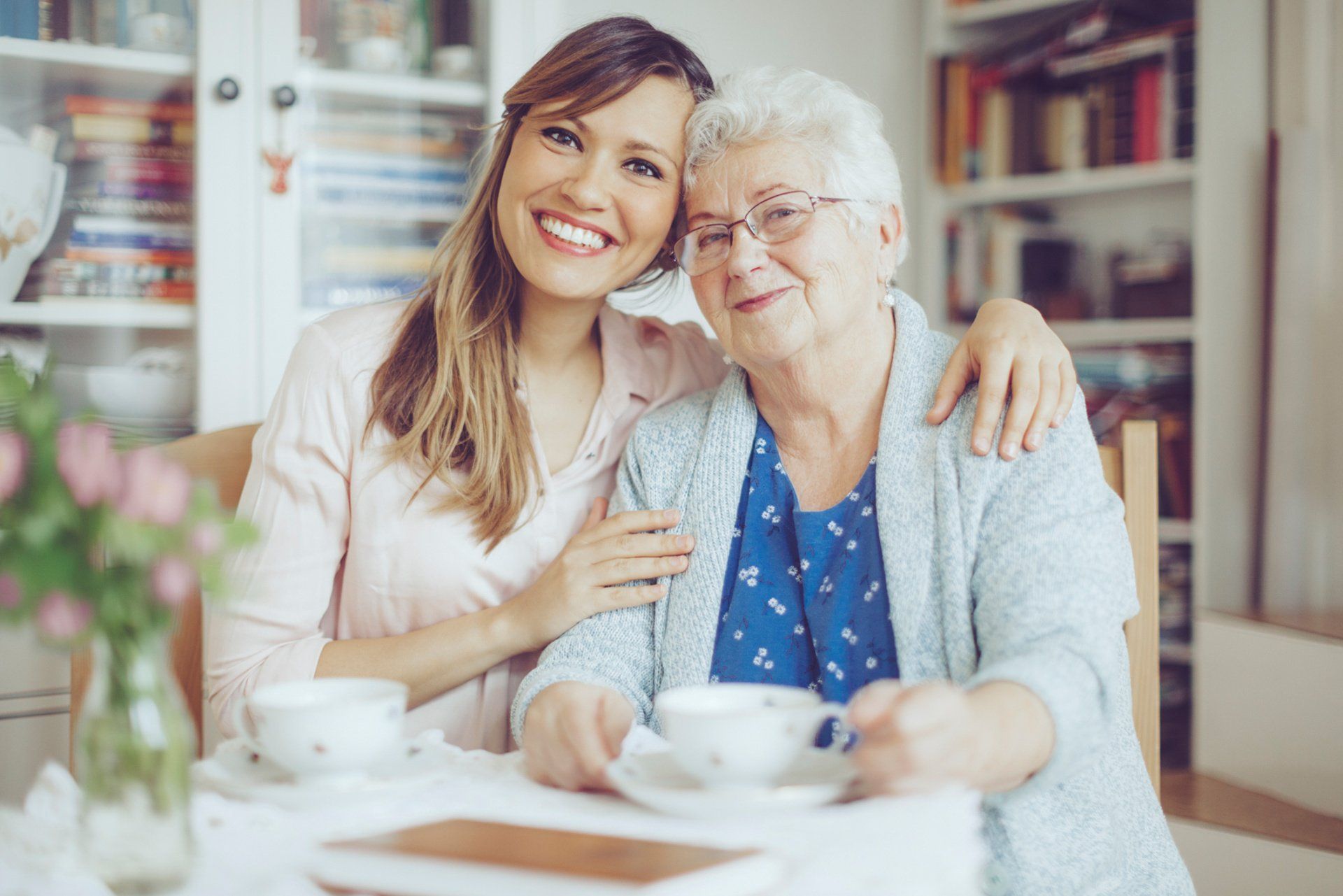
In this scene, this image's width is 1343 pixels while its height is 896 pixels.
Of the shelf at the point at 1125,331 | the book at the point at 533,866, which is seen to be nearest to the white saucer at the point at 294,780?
the book at the point at 533,866

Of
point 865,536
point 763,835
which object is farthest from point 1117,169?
point 763,835

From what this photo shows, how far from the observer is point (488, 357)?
1446 millimetres

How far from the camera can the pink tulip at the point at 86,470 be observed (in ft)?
1.96

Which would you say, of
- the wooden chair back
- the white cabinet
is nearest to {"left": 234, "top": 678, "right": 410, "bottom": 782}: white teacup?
the wooden chair back

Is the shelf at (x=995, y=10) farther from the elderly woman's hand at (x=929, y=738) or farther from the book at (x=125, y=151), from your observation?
the elderly woman's hand at (x=929, y=738)

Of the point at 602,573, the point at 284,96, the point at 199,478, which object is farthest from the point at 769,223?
the point at 284,96

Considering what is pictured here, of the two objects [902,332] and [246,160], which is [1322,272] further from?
[246,160]

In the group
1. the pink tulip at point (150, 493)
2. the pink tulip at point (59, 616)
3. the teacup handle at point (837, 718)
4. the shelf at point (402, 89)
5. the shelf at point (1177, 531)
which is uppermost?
the shelf at point (402, 89)

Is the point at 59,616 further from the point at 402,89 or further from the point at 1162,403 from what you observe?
the point at 1162,403

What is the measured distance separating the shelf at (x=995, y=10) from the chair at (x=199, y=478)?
2.19 m

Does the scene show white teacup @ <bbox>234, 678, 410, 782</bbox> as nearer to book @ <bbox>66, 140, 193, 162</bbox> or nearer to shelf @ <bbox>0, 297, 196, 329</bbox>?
shelf @ <bbox>0, 297, 196, 329</bbox>

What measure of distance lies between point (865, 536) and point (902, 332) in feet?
0.78

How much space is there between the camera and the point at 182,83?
2.03 meters

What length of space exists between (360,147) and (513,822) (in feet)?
5.81
